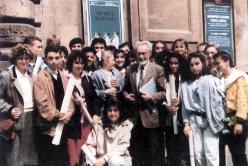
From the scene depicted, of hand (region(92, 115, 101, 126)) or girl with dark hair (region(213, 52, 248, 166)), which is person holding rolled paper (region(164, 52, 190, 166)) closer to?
girl with dark hair (region(213, 52, 248, 166))

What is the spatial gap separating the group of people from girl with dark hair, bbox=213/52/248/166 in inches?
0.5

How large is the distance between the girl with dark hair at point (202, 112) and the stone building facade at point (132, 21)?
8.04ft

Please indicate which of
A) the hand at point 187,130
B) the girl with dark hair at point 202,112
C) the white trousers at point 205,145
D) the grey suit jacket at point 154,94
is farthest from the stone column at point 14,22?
the white trousers at point 205,145

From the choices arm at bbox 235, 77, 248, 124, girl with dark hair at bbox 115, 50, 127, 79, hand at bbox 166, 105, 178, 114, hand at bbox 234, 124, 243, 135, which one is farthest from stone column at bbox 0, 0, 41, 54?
hand at bbox 234, 124, 243, 135

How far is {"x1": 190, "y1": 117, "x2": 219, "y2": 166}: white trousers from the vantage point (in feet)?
26.6

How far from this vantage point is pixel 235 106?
8.16 metres

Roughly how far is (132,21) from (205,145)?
4.57m

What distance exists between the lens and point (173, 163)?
8359 mm

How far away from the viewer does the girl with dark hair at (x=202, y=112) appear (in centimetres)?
812

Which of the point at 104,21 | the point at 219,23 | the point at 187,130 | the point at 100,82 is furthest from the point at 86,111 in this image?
the point at 219,23

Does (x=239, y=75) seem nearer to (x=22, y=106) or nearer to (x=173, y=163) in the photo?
(x=173, y=163)

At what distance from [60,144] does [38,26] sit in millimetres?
3107

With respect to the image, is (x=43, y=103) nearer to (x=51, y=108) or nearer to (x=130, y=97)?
(x=51, y=108)

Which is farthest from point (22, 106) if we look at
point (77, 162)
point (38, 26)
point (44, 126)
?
point (38, 26)
